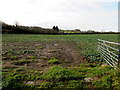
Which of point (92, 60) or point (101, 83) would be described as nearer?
point (101, 83)

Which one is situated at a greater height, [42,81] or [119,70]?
[119,70]

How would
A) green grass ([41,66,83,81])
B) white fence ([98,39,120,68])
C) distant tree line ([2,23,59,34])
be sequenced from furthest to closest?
distant tree line ([2,23,59,34]) < white fence ([98,39,120,68]) < green grass ([41,66,83,81])

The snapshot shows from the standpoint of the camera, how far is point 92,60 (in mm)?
7715

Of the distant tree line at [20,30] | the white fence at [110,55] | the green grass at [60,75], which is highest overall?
the distant tree line at [20,30]

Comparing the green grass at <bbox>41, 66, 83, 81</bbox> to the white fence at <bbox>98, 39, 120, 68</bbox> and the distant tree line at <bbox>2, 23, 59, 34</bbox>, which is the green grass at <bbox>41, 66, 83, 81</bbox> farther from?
the distant tree line at <bbox>2, 23, 59, 34</bbox>

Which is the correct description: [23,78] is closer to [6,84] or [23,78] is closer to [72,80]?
[6,84]

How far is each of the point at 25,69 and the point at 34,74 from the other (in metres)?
0.83

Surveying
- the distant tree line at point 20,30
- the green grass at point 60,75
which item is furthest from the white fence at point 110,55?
the distant tree line at point 20,30

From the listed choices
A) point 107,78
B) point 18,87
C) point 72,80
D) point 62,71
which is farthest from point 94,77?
point 18,87

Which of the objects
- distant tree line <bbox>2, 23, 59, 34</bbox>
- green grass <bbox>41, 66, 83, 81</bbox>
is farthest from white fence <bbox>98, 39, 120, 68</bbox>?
distant tree line <bbox>2, 23, 59, 34</bbox>

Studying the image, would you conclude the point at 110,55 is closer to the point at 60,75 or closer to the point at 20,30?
the point at 60,75

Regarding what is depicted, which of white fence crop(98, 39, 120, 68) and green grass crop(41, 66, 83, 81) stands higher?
white fence crop(98, 39, 120, 68)

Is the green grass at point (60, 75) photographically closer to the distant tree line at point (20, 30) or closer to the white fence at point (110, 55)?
the white fence at point (110, 55)

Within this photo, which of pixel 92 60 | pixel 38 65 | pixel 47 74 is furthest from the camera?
pixel 92 60
